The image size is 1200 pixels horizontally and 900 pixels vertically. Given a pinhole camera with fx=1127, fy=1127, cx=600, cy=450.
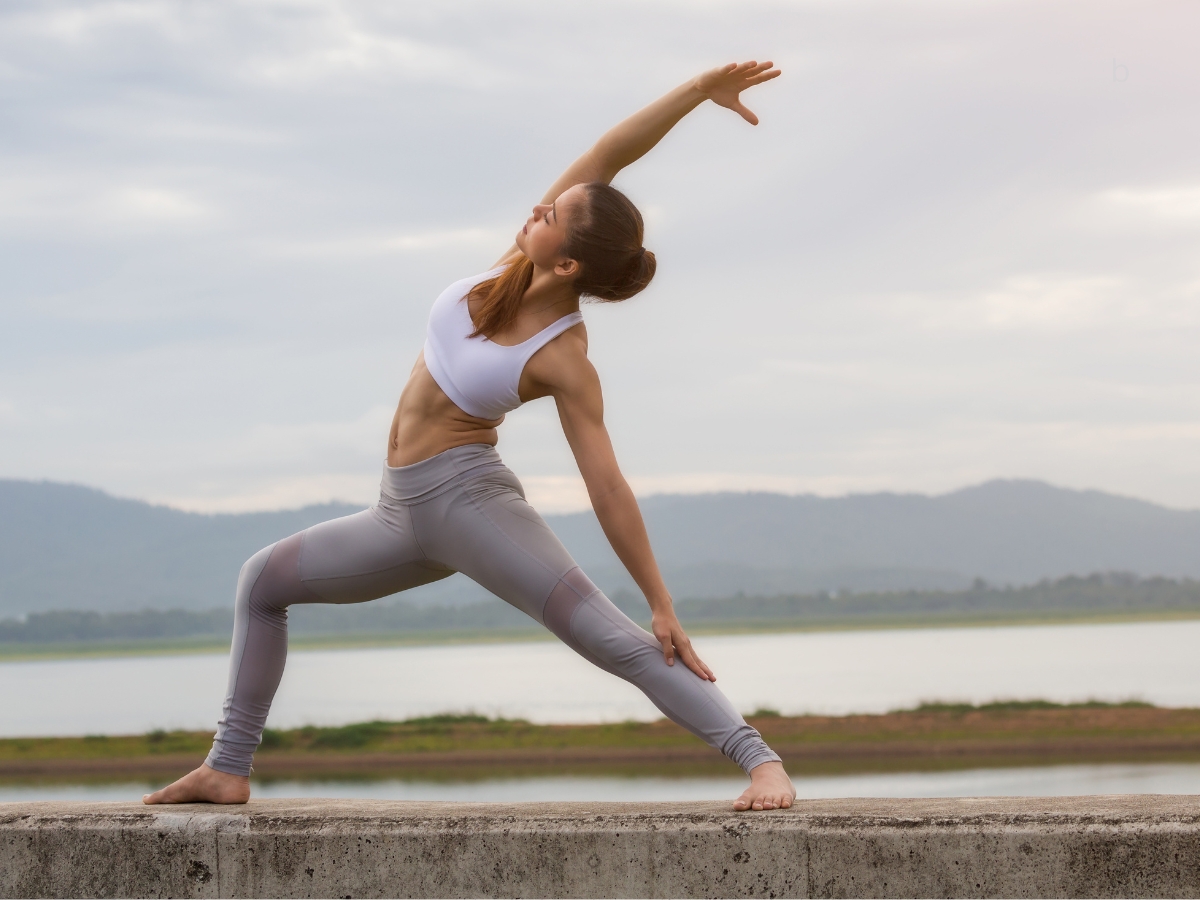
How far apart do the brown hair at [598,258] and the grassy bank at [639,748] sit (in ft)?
182

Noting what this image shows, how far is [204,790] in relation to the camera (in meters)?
3.35

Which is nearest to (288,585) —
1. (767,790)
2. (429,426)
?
(429,426)

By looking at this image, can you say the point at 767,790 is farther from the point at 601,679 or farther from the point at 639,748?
the point at 601,679

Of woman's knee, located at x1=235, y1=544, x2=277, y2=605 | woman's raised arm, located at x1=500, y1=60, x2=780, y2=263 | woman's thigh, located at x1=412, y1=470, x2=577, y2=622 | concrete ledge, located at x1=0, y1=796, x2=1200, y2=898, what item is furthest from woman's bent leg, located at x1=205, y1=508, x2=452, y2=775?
woman's raised arm, located at x1=500, y1=60, x2=780, y2=263

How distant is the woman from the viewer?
3.12 meters

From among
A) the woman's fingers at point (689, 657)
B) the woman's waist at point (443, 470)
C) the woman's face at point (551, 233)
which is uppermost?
the woman's face at point (551, 233)

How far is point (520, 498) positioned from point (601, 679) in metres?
132

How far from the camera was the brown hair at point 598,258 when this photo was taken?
124 inches

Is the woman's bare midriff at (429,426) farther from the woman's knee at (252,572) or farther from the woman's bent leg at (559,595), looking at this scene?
the woman's knee at (252,572)

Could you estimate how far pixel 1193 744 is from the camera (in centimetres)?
6525

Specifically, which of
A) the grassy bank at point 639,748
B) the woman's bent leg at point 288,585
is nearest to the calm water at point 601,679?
the grassy bank at point 639,748

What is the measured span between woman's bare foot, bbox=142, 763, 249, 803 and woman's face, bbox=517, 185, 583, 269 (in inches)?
70.6

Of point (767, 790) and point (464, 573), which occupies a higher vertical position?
point (464, 573)

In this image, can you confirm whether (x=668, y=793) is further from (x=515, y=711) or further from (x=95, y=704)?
(x=95, y=704)
